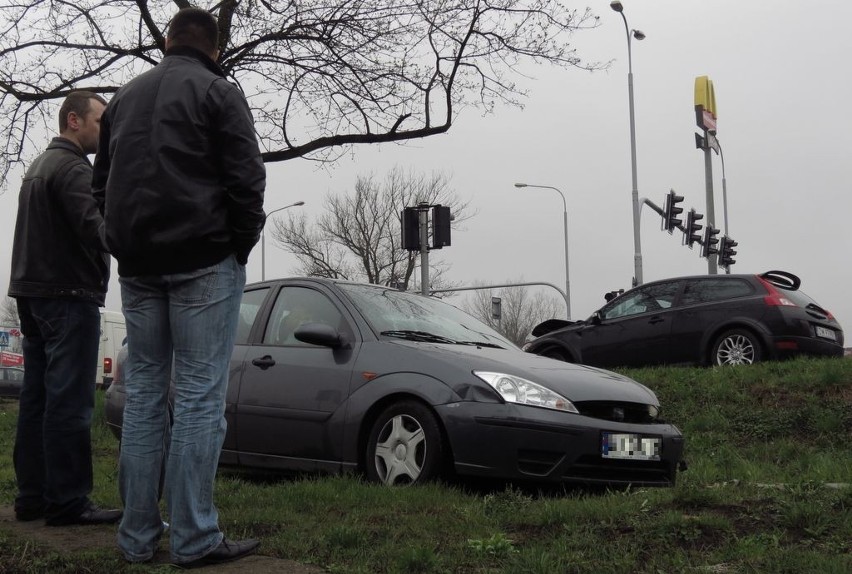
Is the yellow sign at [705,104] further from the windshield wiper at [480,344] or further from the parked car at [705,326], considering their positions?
the windshield wiper at [480,344]

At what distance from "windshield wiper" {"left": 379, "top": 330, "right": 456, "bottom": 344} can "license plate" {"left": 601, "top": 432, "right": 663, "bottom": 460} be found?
1275 mm

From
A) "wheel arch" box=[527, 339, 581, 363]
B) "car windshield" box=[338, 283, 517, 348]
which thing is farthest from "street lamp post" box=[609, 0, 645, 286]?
"car windshield" box=[338, 283, 517, 348]

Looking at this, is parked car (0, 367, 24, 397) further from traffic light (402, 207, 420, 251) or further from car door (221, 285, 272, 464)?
car door (221, 285, 272, 464)

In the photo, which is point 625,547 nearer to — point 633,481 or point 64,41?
point 633,481

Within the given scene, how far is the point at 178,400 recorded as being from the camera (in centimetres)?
349

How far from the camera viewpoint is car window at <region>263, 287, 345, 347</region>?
6180 mm

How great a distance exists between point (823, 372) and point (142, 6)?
8.89 meters

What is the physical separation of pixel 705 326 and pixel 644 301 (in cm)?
109

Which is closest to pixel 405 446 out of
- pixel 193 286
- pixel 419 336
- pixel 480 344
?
pixel 419 336

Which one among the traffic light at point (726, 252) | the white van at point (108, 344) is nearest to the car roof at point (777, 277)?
the white van at point (108, 344)

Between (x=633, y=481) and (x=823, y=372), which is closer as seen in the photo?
(x=633, y=481)

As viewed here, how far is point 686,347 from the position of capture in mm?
12531

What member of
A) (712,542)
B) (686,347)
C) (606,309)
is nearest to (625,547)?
(712,542)

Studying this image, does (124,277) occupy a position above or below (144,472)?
above
